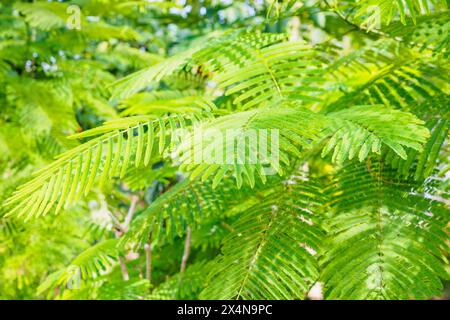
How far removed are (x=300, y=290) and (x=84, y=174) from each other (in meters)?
0.32

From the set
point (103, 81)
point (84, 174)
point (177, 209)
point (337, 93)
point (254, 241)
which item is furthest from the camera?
point (103, 81)

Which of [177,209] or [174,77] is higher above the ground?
[174,77]

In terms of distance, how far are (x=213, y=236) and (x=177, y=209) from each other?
1.53 feet

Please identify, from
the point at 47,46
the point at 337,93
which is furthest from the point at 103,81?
the point at 337,93

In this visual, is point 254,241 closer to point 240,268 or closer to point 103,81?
point 240,268

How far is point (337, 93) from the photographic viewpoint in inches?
43.3

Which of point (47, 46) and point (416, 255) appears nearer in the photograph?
point (416, 255)

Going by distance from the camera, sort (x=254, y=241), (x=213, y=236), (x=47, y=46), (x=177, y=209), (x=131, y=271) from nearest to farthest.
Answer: (x=254, y=241) → (x=177, y=209) → (x=213, y=236) → (x=131, y=271) → (x=47, y=46)

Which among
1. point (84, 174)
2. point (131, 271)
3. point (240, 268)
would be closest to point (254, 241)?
point (240, 268)

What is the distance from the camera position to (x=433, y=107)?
697 millimetres

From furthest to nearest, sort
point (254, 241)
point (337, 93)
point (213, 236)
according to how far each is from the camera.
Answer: point (213, 236)
point (337, 93)
point (254, 241)

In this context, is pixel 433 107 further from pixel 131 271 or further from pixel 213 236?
pixel 131 271
